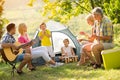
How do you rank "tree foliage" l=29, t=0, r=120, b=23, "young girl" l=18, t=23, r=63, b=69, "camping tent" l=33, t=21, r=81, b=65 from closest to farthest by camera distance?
"young girl" l=18, t=23, r=63, b=69, "camping tent" l=33, t=21, r=81, b=65, "tree foliage" l=29, t=0, r=120, b=23

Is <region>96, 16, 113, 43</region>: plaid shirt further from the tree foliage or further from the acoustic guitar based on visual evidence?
the tree foliage

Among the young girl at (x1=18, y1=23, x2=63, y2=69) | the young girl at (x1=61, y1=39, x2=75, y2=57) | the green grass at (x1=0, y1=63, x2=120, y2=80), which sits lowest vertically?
the green grass at (x1=0, y1=63, x2=120, y2=80)

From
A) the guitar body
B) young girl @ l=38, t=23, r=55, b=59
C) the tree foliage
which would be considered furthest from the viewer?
the tree foliage

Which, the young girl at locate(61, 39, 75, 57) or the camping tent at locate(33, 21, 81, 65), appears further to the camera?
the camping tent at locate(33, 21, 81, 65)

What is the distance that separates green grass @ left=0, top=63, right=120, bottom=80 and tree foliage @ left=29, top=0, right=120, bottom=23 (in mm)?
6653

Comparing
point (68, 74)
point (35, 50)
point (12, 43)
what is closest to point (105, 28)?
point (68, 74)

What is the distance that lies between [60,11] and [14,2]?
9.60 m

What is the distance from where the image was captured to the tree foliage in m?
14.6

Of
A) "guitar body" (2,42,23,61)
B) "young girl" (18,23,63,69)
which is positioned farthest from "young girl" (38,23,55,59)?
"guitar body" (2,42,23,61)

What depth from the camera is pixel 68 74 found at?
743 centimetres

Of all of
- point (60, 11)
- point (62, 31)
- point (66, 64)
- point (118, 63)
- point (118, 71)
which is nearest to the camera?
point (118, 71)

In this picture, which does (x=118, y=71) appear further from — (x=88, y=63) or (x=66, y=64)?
(x=66, y=64)

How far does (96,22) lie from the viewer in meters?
7.90

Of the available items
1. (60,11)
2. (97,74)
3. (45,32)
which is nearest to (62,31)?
(45,32)
